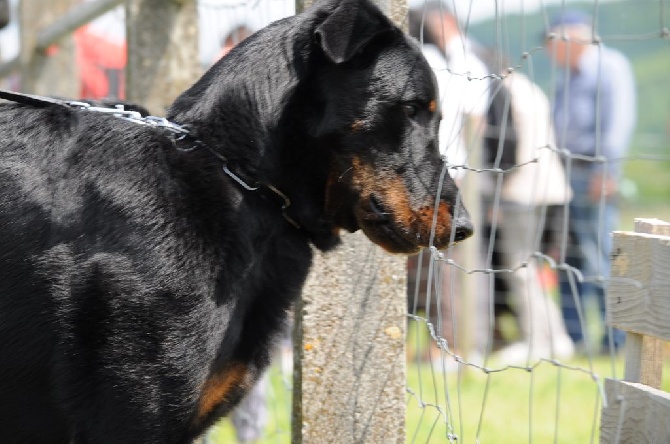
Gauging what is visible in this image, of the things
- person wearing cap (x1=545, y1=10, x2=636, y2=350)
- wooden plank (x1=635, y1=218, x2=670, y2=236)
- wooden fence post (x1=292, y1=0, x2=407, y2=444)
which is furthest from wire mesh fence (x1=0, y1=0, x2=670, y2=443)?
wooden plank (x1=635, y1=218, x2=670, y2=236)

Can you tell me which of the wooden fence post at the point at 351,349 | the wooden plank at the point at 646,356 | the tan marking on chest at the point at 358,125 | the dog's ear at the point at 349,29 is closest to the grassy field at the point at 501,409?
the wooden fence post at the point at 351,349

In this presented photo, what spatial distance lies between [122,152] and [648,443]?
175cm

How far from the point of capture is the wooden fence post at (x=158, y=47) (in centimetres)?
494

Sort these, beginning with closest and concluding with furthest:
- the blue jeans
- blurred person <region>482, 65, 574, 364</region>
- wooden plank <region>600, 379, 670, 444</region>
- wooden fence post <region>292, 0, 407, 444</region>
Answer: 1. wooden plank <region>600, 379, 670, 444</region>
2. wooden fence post <region>292, 0, 407, 444</region>
3. blurred person <region>482, 65, 574, 364</region>
4. the blue jeans

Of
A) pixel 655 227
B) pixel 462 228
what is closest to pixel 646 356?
pixel 655 227

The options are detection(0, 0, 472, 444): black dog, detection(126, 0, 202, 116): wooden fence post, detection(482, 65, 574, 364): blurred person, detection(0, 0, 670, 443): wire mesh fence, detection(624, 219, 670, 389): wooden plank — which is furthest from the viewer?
detection(482, 65, 574, 364): blurred person

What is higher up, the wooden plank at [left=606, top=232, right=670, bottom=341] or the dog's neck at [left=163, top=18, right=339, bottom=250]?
the dog's neck at [left=163, top=18, right=339, bottom=250]

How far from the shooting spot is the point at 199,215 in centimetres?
288

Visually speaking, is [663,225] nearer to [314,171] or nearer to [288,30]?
[314,171]

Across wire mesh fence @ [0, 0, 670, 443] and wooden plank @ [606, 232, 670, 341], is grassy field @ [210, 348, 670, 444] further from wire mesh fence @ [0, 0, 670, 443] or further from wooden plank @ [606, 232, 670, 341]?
wooden plank @ [606, 232, 670, 341]

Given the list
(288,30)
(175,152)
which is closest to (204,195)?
(175,152)

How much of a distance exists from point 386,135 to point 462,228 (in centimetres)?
39

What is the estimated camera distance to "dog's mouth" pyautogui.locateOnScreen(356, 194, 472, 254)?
2.99 metres

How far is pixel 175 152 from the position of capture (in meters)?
2.96
